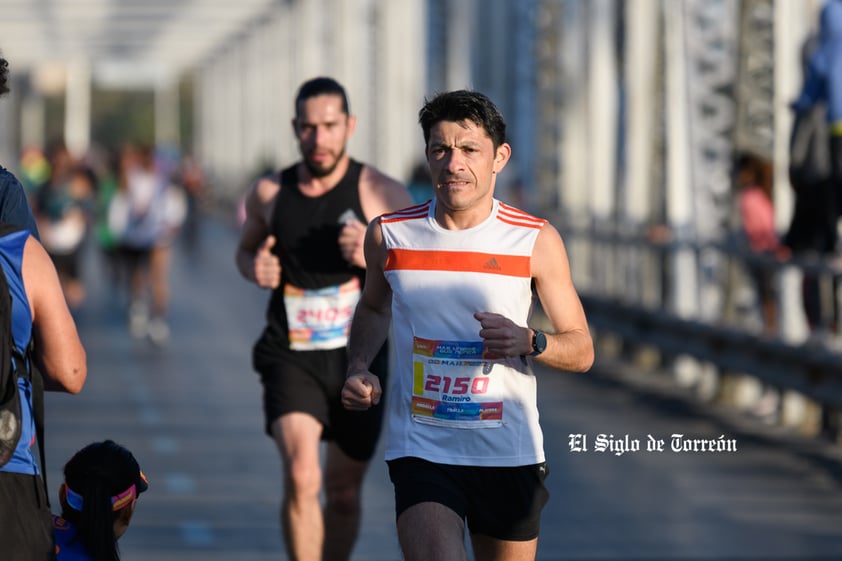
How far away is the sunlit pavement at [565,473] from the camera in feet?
29.9

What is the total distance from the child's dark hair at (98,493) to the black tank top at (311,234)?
2.84 metres

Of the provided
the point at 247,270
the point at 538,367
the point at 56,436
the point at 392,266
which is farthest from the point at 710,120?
the point at 392,266

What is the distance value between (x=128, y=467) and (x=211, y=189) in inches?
3002

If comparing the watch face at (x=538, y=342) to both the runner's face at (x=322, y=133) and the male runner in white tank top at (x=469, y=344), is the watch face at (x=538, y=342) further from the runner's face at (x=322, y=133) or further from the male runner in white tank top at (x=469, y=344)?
the runner's face at (x=322, y=133)

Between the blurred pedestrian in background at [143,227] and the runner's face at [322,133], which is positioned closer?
the runner's face at [322,133]

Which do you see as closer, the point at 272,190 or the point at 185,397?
the point at 272,190

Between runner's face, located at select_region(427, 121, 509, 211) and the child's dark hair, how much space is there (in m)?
1.15

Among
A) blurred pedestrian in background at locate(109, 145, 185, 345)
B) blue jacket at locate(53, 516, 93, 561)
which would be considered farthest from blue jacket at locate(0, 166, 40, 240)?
blurred pedestrian in background at locate(109, 145, 185, 345)

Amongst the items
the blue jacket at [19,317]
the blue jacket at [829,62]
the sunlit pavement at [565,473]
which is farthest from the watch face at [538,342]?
the sunlit pavement at [565,473]

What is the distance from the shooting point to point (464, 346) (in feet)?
17.5

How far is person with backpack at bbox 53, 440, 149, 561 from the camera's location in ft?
15.2

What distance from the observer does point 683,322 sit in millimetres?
15383

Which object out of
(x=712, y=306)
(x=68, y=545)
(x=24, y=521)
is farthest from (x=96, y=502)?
(x=712, y=306)

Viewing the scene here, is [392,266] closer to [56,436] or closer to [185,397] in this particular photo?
[56,436]
